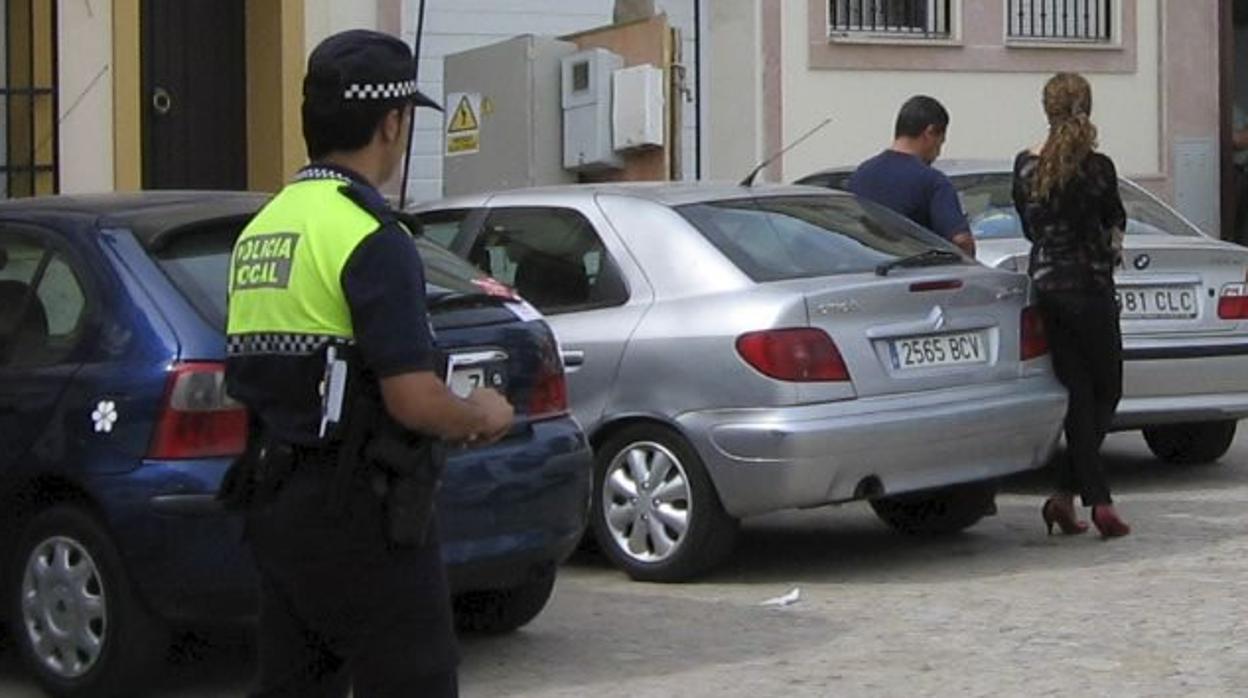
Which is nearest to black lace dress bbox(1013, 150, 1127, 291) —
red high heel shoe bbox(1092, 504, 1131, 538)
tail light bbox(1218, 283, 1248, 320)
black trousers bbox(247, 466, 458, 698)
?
red high heel shoe bbox(1092, 504, 1131, 538)

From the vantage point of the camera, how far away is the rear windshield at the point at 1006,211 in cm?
1180

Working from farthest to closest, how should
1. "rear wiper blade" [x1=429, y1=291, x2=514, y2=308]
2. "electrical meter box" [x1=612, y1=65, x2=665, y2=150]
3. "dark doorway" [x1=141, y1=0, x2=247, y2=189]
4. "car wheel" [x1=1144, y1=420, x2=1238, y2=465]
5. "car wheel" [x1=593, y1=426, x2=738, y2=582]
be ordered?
"dark doorway" [x1=141, y1=0, x2=247, y2=189] < "electrical meter box" [x1=612, y1=65, x2=665, y2=150] < "car wheel" [x1=1144, y1=420, x2=1238, y2=465] < "car wheel" [x1=593, y1=426, x2=738, y2=582] < "rear wiper blade" [x1=429, y1=291, x2=514, y2=308]

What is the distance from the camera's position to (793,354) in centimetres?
882

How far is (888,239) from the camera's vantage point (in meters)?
9.75

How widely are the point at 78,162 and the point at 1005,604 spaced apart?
28.2ft

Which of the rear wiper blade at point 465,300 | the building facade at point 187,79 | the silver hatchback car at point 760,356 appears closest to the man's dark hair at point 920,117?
the silver hatchback car at point 760,356

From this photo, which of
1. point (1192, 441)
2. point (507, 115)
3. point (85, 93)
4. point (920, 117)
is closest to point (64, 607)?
point (920, 117)

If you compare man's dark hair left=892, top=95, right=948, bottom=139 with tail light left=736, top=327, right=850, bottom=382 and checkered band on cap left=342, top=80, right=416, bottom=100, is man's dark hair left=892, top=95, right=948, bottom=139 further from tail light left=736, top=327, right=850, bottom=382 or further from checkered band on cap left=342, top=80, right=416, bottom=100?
checkered band on cap left=342, top=80, right=416, bottom=100

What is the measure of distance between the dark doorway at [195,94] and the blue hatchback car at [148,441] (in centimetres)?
878

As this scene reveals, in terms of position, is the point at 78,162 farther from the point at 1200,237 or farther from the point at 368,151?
the point at 368,151

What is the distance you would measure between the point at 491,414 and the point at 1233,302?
291 inches

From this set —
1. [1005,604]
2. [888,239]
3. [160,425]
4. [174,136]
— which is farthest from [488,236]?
[174,136]

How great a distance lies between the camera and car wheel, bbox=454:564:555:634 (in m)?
8.05

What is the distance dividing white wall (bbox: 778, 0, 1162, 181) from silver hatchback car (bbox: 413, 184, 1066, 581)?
28.6ft
